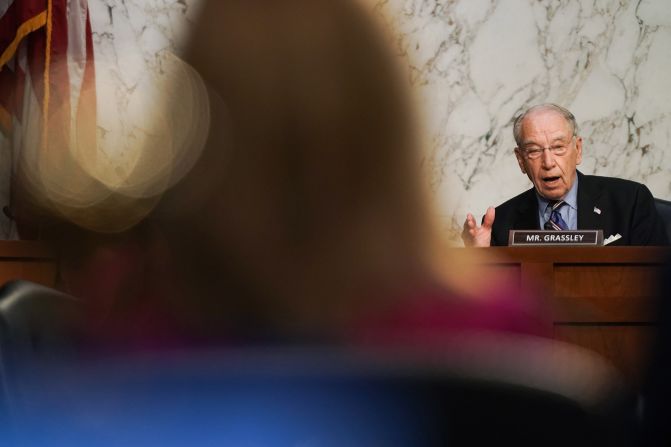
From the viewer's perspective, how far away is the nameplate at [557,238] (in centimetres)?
332

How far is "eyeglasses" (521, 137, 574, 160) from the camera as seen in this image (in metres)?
4.11

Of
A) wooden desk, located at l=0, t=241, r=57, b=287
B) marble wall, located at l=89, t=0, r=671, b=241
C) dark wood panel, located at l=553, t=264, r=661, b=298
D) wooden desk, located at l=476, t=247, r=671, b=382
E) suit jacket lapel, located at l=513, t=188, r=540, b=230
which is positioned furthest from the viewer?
marble wall, located at l=89, t=0, r=671, b=241

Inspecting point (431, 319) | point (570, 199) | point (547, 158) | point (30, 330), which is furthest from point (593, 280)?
point (431, 319)

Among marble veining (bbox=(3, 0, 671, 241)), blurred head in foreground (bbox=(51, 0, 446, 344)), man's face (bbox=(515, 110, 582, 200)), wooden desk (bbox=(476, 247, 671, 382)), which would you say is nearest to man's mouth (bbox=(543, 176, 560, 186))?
man's face (bbox=(515, 110, 582, 200))

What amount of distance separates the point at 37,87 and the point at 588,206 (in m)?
2.61

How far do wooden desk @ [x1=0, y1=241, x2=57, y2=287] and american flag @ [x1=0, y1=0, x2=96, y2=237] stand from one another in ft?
3.71

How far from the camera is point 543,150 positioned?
4152 mm

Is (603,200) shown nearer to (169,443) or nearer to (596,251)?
(596,251)

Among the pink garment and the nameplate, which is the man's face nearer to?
the nameplate

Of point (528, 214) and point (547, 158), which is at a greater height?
point (547, 158)

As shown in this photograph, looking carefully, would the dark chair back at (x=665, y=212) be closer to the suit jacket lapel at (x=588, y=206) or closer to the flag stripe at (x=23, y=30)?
the suit jacket lapel at (x=588, y=206)

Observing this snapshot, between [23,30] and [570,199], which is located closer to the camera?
[570,199]

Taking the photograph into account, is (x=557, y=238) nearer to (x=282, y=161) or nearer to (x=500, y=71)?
(x=500, y=71)

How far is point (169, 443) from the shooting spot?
573mm
